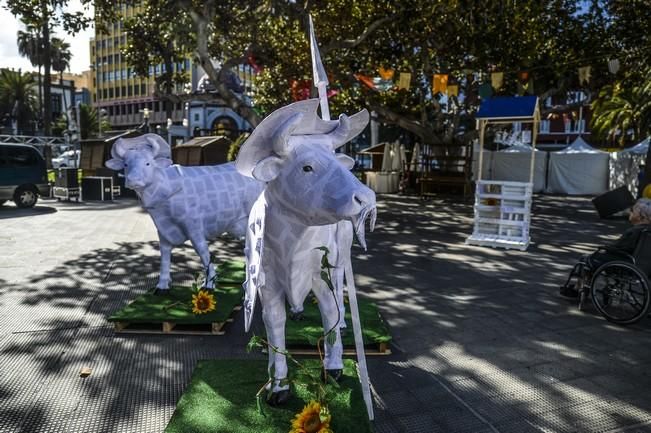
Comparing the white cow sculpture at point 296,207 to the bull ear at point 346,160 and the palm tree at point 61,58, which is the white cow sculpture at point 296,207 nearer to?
the bull ear at point 346,160

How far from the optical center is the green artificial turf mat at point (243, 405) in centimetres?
261

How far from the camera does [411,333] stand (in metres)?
4.36

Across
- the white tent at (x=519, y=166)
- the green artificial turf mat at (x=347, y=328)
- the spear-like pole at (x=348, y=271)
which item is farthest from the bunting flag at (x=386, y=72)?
the spear-like pole at (x=348, y=271)

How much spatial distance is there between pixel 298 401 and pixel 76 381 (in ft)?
5.69

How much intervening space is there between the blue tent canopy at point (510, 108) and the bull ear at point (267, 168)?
24.3 feet

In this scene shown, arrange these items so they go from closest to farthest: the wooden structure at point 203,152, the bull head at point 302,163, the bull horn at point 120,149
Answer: the bull head at point 302,163
the bull horn at point 120,149
the wooden structure at point 203,152

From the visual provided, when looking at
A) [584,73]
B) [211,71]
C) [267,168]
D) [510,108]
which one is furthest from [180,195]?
[584,73]

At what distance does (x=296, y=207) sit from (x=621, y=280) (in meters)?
3.95

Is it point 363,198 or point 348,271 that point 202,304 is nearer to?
point 348,271

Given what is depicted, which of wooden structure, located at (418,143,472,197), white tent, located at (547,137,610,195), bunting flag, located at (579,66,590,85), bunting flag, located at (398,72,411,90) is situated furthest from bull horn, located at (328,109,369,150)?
white tent, located at (547,137,610,195)

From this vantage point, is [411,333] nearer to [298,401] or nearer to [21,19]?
[298,401]

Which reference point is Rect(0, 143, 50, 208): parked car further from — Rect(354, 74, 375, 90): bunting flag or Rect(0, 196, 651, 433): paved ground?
Rect(354, 74, 375, 90): bunting flag

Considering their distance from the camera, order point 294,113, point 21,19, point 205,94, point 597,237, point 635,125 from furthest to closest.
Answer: point 635,125 < point 205,94 < point 21,19 < point 597,237 < point 294,113

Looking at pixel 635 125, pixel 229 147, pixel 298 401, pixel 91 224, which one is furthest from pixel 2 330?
pixel 635 125
